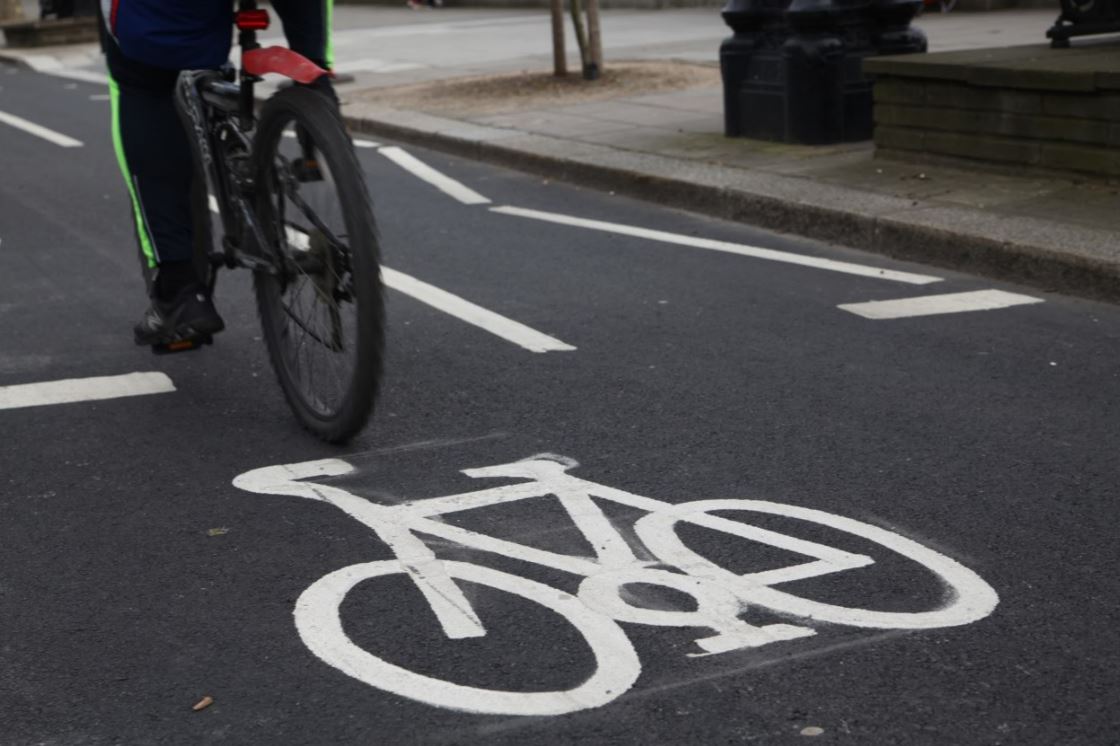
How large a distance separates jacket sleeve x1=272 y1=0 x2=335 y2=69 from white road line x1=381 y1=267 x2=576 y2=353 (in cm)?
92

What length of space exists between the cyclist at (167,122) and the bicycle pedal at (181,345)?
2 cm

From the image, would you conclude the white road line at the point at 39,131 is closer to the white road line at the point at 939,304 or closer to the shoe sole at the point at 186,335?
the shoe sole at the point at 186,335

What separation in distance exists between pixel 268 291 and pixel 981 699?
2.75 meters

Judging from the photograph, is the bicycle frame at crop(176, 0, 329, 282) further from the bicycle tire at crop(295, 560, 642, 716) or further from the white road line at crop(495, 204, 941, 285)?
the white road line at crop(495, 204, 941, 285)

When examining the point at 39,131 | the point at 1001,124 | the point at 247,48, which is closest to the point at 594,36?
the point at 39,131

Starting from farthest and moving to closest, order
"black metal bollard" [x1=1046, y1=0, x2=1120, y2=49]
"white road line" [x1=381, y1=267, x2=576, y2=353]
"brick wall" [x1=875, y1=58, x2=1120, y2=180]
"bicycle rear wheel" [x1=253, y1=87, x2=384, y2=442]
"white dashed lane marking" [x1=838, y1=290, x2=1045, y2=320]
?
"black metal bollard" [x1=1046, y1=0, x2=1120, y2=49] → "brick wall" [x1=875, y1=58, x2=1120, y2=180] → "white dashed lane marking" [x1=838, y1=290, x2=1045, y2=320] → "white road line" [x1=381, y1=267, x2=576, y2=353] → "bicycle rear wheel" [x1=253, y1=87, x2=384, y2=442]

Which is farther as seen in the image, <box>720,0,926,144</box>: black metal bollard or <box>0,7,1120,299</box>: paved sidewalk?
<box>720,0,926,144</box>: black metal bollard

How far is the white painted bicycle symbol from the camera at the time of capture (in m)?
3.17

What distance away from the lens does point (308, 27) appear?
4918mm

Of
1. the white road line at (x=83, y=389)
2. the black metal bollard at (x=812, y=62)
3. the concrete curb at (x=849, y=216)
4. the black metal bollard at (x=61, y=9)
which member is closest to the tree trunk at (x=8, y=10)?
the black metal bollard at (x=61, y=9)

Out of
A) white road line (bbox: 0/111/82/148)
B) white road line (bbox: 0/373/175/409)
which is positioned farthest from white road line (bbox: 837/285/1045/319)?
white road line (bbox: 0/111/82/148)

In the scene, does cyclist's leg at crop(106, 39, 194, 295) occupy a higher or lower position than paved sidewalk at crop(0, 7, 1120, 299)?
higher

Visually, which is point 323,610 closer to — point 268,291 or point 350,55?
point 268,291

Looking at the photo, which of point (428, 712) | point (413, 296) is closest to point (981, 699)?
point (428, 712)
